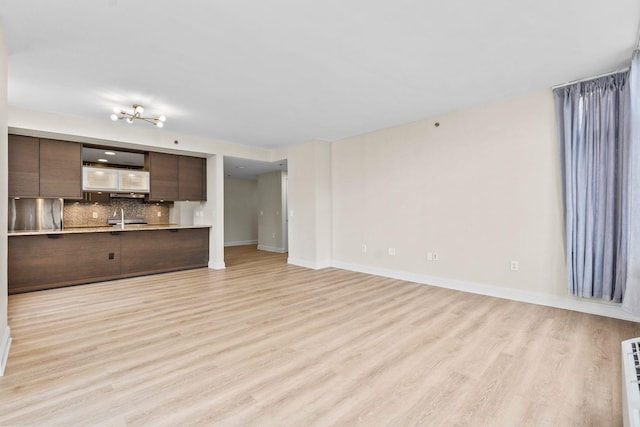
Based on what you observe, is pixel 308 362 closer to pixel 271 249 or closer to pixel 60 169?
pixel 60 169

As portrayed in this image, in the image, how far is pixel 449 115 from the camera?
438 centimetres

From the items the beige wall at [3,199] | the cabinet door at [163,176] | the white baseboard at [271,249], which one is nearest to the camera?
the beige wall at [3,199]

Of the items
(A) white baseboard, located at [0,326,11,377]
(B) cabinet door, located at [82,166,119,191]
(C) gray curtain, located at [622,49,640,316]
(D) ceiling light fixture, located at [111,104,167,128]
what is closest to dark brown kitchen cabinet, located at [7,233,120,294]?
(B) cabinet door, located at [82,166,119,191]

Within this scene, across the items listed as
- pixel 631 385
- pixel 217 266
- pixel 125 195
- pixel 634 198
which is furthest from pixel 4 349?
pixel 634 198

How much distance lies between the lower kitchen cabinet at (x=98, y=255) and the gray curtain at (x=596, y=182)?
5804 millimetres

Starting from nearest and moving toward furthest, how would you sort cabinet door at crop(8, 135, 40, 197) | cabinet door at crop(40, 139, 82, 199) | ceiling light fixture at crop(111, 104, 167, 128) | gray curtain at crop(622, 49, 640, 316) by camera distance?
1. gray curtain at crop(622, 49, 640, 316)
2. ceiling light fixture at crop(111, 104, 167, 128)
3. cabinet door at crop(8, 135, 40, 197)
4. cabinet door at crop(40, 139, 82, 199)

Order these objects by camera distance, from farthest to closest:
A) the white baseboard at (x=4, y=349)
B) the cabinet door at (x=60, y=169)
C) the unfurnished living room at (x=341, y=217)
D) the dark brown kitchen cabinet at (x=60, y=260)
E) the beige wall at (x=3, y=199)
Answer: the cabinet door at (x=60, y=169), the dark brown kitchen cabinet at (x=60, y=260), the beige wall at (x=3, y=199), the white baseboard at (x=4, y=349), the unfurnished living room at (x=341, y=217)

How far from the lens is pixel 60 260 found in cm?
447

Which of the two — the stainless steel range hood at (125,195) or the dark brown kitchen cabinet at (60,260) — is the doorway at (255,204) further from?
the dark brown kitchen cabinet at (60,260)

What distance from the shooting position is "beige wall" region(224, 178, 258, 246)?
32.4 feet

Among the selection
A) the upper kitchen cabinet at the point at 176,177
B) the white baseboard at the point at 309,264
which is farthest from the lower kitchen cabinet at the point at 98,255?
the white baseboard at the point at 309,264

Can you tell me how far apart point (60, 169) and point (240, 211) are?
18.8 ft

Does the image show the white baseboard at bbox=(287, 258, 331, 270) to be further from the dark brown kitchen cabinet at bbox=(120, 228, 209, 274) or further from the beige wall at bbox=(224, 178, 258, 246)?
the beige wall at bbox=(224, 178, 258, 246)

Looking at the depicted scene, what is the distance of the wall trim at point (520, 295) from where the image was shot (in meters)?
3.16
